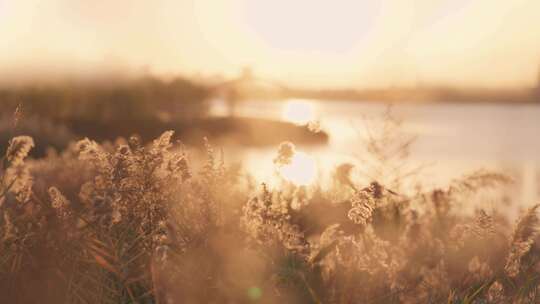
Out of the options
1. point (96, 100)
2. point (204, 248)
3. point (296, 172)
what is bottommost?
point (204, 248)

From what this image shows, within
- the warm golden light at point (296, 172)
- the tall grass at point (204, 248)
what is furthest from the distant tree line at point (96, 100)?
the tall grass at point (204, 248)

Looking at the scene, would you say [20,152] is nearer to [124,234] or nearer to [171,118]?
[124,234]

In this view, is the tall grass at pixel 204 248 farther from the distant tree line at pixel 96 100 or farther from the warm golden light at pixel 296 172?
the distant tree line at pixel 96 100

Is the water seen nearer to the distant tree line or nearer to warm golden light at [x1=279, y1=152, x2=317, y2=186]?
warm golden light at [x1=279, y1=152, x2=317, y2=186]

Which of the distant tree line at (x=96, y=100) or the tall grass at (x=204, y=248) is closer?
the tall grass at (x=204, y=248)

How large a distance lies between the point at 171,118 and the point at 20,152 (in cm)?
4894

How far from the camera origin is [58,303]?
11.4 ft

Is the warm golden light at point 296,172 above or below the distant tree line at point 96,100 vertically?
below

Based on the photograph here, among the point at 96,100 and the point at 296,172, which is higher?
the point at 96,100

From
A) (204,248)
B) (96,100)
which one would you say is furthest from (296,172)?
(96,100)

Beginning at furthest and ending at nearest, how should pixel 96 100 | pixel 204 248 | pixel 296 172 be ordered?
pixel 96 100 → pixel 296 172 → pixel 204 248

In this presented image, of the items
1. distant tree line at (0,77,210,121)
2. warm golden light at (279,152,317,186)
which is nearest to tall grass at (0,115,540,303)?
warm golden light at (279,152,317,186)

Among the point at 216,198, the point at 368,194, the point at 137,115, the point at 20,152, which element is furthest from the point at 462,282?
the point at 137,115

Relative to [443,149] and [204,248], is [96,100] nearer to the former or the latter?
[443,149]
